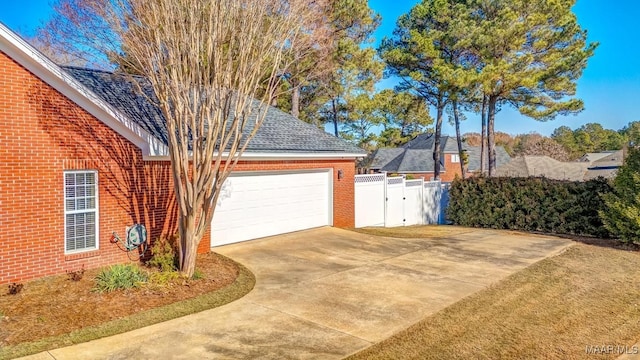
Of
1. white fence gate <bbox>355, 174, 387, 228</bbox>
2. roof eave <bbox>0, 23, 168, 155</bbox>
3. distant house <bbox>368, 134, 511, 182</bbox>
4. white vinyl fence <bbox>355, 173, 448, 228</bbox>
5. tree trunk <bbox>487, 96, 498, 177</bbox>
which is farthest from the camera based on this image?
distant house <bbox>368, 134, 511, 182</bbox>

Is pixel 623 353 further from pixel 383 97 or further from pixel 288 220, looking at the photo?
pixel 383 97

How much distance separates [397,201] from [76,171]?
12.1 m

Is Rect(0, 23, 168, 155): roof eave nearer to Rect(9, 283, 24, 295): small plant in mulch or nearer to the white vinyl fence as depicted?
Rect(9, 283, 24, 295): small plant in mulch

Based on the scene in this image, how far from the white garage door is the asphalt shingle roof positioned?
878 mm

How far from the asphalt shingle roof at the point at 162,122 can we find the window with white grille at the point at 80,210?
165 cm

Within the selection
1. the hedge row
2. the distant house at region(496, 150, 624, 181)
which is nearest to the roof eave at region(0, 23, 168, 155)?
the hedge row

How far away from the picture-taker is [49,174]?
26.0 feet

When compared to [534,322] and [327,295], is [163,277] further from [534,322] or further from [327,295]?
[534,322]

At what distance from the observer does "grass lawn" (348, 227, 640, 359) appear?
206 inches

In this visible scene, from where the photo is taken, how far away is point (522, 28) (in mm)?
20250

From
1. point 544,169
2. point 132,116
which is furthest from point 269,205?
point 544,169

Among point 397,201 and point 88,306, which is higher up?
point 397,201

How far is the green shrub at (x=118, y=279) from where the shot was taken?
713 cm

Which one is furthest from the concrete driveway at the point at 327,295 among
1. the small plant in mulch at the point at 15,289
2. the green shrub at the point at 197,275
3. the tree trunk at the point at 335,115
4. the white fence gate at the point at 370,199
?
the tree trunk at the point at 335,115
